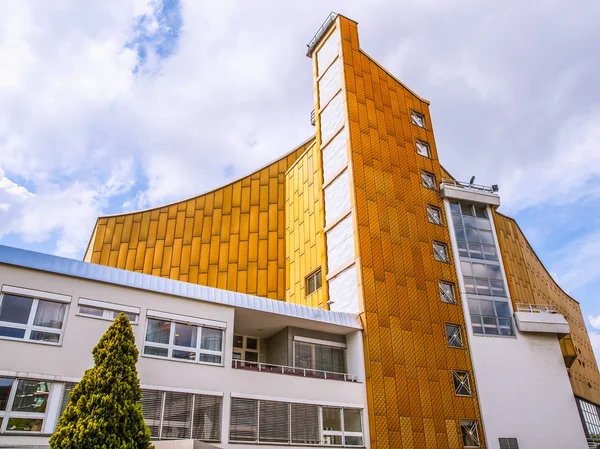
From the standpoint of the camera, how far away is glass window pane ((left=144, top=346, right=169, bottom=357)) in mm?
16792

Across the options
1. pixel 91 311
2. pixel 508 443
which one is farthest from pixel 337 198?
pixel 91 311

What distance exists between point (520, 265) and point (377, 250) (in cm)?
1771

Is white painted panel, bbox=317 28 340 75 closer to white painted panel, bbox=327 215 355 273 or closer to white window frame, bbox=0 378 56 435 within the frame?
white painted panel, bbox=327 215 355 273

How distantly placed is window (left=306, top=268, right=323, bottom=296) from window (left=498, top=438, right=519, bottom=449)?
38.6 ft

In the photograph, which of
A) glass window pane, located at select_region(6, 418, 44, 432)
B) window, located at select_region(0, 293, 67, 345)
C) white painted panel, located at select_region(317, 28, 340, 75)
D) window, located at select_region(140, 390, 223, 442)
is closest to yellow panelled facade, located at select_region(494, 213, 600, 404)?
white painted panel, located at select_region(317, 28, 340, 75)

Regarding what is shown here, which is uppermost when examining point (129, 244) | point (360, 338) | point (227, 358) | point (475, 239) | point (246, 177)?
point (246, 177)

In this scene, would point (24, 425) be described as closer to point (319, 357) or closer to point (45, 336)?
point (45, 336)

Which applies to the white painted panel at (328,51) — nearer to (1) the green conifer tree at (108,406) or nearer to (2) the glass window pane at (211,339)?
(2) the glass window pane at (211,339)

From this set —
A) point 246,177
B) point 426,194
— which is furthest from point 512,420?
point 246,177

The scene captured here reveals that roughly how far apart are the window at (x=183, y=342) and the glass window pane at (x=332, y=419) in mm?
5104

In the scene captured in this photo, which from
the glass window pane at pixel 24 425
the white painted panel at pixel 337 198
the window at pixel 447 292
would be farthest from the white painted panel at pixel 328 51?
the glass window pane at pixel 24 425

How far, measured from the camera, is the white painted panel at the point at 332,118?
95.3ft

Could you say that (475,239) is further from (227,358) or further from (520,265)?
(227,358)

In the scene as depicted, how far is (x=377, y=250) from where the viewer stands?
24.2 meters
